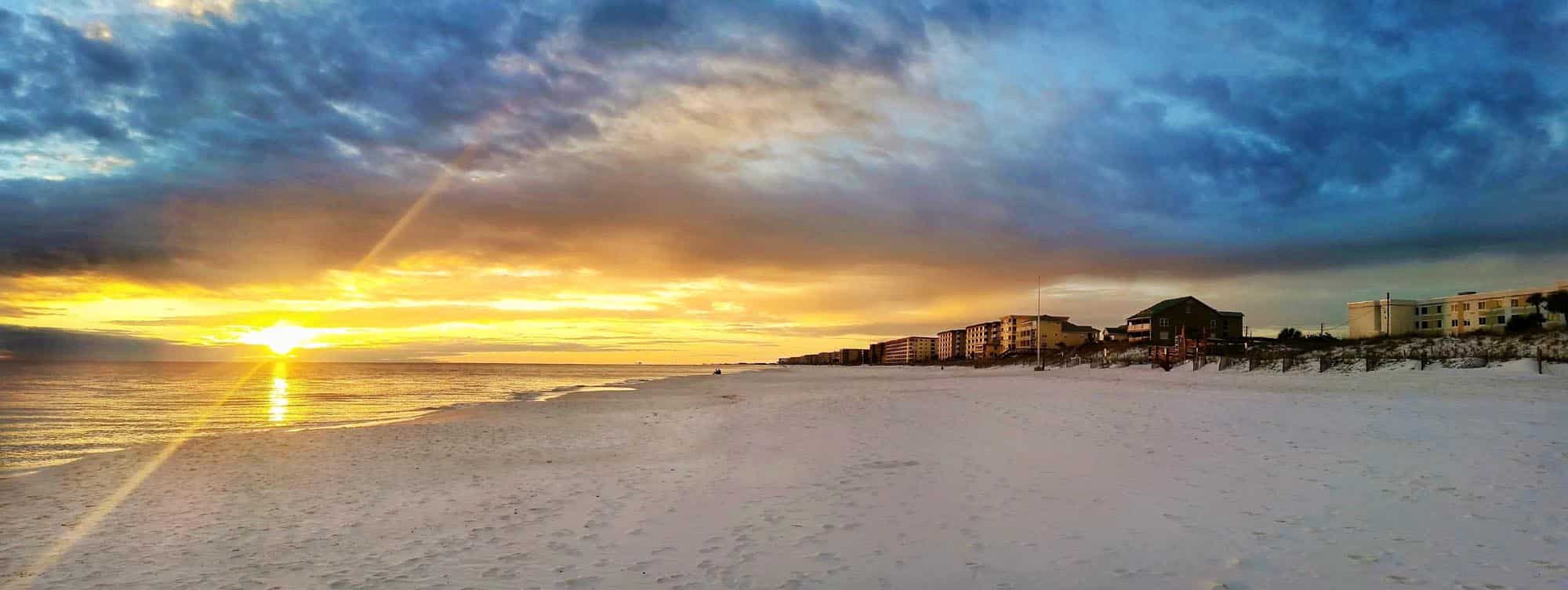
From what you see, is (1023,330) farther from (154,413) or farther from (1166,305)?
(154,413)

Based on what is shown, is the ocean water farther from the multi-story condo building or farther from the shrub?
the multi-story condo building

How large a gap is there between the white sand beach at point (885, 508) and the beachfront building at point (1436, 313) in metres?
78.4

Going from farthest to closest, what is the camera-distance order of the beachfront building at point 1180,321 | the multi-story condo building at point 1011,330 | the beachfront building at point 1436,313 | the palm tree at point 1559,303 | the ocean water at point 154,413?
1. the multi-story condo building at point 1011,330
2. the beachfront building at point 1180,321
3. the beachfront building at point 1436,313
4. the palm tree at point 1559,303
5. the ocean water at point 154,413

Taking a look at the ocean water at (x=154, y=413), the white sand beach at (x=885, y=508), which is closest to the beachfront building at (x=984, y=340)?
the ocean water at (x=154, y=413)

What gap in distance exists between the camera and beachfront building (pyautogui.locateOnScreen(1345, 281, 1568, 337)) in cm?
7662

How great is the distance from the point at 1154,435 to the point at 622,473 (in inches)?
445

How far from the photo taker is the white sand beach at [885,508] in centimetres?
803

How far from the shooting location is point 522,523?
11.0 m

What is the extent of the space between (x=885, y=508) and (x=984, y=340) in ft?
583

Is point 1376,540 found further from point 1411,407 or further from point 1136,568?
point 1411,407

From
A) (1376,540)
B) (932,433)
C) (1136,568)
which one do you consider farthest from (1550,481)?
(932,433)

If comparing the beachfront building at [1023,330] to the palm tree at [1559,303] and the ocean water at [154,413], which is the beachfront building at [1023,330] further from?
the ocean water at [154,413]

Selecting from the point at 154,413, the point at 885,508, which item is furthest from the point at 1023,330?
the point at 885,508

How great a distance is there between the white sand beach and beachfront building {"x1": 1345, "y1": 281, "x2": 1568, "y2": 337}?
257ft
